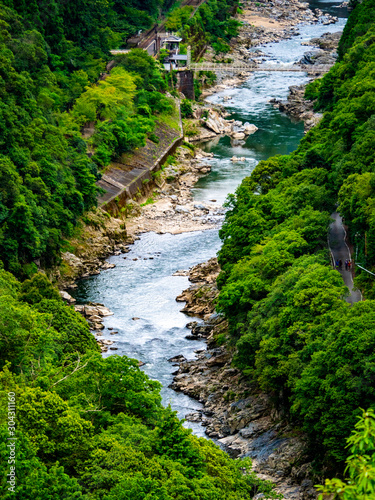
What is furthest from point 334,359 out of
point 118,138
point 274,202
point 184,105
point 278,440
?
point 184,105

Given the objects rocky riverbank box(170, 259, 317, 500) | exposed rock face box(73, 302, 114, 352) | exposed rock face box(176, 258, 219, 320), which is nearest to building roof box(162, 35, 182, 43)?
exposed rock face box(176, 258, 219, 320)

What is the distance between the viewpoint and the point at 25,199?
58.5 meters

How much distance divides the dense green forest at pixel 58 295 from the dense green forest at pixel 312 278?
192 inches

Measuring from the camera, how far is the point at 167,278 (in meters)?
62.5

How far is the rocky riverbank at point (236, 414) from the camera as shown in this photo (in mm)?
38094

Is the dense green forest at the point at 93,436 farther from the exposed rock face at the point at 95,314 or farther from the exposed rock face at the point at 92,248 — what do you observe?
the exposed rock face at the point at 92,248

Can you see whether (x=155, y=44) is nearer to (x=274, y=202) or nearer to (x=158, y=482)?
(x=274, y=202)

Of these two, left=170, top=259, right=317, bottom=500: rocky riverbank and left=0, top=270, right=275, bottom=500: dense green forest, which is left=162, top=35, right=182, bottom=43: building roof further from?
left=0, top=270, right=275, bottom=500: dense green forest

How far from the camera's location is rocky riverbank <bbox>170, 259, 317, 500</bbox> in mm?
38094

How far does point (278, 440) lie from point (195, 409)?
265 inches

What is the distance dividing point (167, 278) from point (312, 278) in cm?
2052

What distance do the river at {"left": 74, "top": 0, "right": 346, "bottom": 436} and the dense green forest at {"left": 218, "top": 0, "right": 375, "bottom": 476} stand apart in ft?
15.6

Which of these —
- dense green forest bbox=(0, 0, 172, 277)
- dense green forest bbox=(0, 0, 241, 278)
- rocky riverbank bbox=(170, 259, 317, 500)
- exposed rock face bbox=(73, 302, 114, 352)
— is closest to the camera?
rocky riverbank bbox=(170, 259, 317, 500)

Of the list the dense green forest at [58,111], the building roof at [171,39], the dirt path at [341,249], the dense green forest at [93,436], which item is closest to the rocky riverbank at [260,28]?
the building roof at [171,39]
